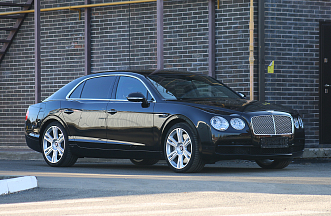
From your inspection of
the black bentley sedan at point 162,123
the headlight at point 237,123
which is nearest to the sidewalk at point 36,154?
the black bentley sedan at point 162,123

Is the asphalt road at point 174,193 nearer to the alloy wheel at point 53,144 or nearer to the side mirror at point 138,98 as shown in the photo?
the alloy wheel at point 53,144

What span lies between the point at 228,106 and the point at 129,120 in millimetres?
1591

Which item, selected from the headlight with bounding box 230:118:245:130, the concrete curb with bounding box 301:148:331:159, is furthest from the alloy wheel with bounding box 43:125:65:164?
the concrete curb with bounding box 301:148:331:159

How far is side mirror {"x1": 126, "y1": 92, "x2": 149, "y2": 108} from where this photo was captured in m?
9.36

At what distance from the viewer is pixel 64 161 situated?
10.4 metres

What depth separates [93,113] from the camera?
10055 mm

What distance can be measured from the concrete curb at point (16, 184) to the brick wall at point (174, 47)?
22.5 feet

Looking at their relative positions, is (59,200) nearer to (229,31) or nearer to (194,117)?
(194,117)

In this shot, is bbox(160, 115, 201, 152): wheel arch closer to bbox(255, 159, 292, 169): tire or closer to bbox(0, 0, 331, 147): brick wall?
bbox(255, 159, 292, 169): tire

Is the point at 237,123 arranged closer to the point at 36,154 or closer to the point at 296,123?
the point at 296,123

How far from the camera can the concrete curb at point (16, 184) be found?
7148 millimetres

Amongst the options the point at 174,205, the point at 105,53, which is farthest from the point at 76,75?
the point at 174,205

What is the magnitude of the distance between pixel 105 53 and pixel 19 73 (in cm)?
264

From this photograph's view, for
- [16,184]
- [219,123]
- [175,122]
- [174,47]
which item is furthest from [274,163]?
[174,47]
